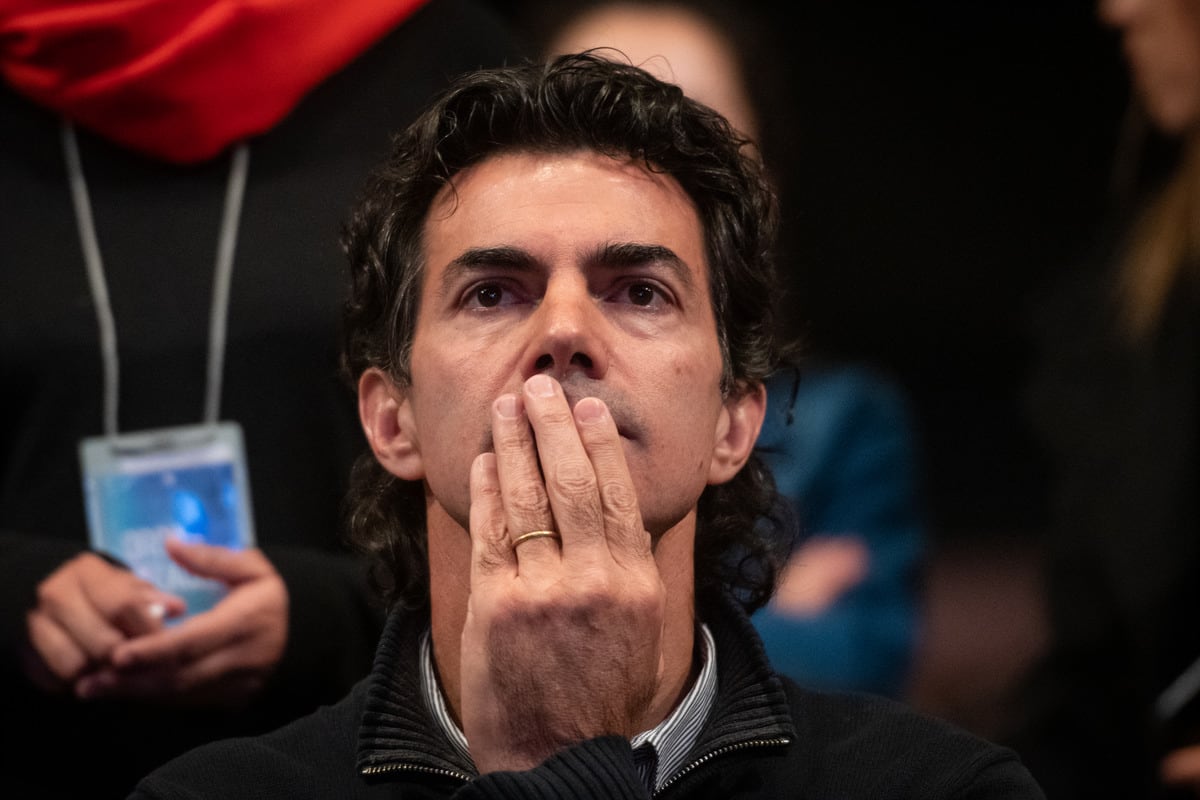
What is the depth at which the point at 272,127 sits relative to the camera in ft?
7.49

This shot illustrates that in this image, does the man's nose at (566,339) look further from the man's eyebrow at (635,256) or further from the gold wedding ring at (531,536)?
the gold wedding ring at (531,536)

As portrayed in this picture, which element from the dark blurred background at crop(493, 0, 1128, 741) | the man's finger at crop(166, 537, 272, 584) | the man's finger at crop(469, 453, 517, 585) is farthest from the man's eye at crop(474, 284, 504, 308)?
the dark blurred background at crop(493, 0, 1128, 741)

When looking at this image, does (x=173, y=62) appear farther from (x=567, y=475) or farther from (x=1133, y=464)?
(x=1133, y=464)

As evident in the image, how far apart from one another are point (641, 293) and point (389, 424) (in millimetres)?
352

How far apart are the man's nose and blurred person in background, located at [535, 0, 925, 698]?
90 centimetres

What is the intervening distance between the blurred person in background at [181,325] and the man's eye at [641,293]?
514 mm

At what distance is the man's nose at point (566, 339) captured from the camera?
1.72 metres

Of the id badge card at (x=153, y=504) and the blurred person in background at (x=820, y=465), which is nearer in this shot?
the id badge card at (x=153, y=504)

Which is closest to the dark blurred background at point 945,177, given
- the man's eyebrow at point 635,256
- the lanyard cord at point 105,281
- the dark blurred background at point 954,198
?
the dark blurred background at point 954,198

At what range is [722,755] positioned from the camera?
171 cm

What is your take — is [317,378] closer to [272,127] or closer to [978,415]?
[272,127]

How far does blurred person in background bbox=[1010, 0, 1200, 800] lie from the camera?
8.76ft

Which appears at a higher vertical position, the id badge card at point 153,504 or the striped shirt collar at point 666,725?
the id badge card at point 153,504

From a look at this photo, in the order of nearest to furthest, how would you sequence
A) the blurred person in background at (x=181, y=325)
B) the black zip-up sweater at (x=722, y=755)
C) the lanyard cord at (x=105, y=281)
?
the black zip-up sweater at (x=722, y=755) < the blurred person in background at (x=181, y=325) < the lanyard cord at (x=105, y=281)
